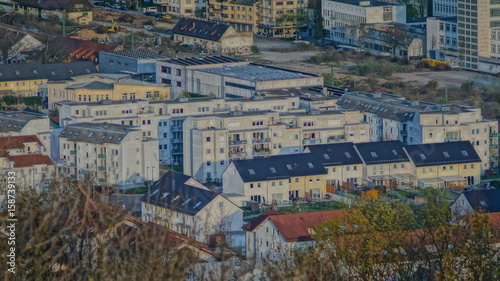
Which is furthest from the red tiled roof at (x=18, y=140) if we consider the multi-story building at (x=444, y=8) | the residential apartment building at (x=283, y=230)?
the multi-story building at (x=444, y=8)

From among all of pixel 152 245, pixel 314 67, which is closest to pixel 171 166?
pixel 314 67

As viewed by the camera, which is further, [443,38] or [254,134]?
[443,38]

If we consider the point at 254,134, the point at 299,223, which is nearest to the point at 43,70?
the point at 254,134

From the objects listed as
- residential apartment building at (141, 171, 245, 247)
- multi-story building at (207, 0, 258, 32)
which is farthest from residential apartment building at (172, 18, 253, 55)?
residential apartment building at (141, 171, 245, 247)

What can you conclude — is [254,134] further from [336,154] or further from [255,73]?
[255,73]

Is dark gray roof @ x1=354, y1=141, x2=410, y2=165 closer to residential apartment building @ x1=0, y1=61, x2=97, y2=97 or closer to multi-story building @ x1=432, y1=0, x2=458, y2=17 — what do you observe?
residential apartment building @ x1=0, y1=61, x2=97, y2=97
